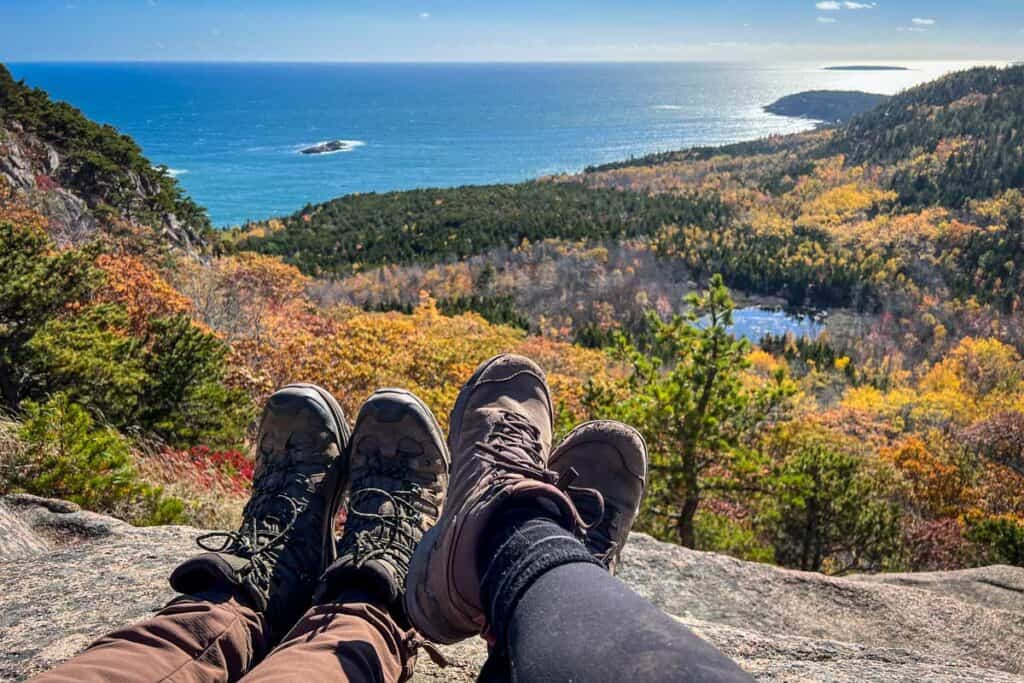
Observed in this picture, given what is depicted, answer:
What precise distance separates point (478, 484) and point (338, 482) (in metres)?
1.12

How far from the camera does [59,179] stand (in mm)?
18766

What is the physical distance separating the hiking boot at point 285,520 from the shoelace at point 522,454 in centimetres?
79

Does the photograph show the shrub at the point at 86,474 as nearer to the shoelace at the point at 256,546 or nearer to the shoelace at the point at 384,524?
the shoelace at the point at 256,546

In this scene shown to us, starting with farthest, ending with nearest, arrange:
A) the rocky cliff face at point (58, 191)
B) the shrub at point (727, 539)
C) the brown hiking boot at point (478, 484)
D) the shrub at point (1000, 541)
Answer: the rocky cliff face at point (58, 191) → the shrub at point (727, 539) → the shrub at point (1000, 541) → the brown hiking boot at point (478, 484)

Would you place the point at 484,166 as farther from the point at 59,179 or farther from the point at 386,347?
the point at 386,347

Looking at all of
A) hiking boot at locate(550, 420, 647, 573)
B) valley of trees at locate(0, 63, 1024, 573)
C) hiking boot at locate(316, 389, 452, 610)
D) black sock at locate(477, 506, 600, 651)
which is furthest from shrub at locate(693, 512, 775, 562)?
black sock at locate(477, 506, 600, 651)

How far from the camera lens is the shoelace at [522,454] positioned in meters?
2.29

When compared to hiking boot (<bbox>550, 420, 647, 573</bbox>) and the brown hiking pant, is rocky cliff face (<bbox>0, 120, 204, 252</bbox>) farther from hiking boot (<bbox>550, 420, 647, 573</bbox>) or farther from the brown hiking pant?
the brown hiking pant

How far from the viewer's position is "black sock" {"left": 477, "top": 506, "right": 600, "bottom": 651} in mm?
1643

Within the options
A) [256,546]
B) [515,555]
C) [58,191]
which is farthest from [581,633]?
[58,191]

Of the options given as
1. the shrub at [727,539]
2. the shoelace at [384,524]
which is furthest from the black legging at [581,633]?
the shrub at [727,539]

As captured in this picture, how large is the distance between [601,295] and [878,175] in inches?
2726

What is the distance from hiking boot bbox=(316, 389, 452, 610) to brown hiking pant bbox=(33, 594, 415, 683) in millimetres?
144

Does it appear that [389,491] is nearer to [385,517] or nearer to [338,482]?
[385,517]
